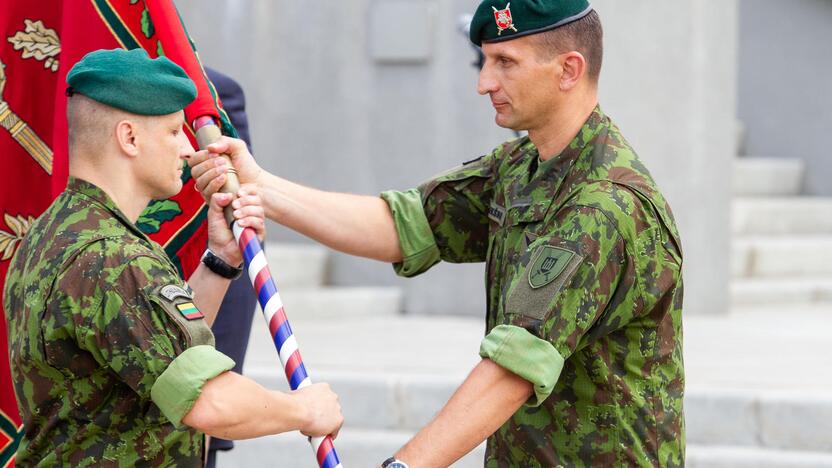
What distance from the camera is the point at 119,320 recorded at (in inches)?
106

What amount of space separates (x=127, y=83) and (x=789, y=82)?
8527mm

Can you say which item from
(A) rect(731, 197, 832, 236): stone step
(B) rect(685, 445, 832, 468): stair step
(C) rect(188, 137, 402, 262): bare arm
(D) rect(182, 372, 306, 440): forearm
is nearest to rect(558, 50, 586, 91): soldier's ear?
(C) rect(188, 137, 402, 262): bare arm

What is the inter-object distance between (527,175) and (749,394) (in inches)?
113

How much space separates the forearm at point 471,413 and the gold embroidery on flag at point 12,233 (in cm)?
133

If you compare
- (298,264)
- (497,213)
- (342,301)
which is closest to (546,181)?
(497,213)

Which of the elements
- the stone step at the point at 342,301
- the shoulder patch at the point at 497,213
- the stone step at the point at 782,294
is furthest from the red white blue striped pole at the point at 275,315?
the stone step at the point at 782,294

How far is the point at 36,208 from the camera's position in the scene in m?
3.70

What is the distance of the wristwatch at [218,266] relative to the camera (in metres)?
3.42

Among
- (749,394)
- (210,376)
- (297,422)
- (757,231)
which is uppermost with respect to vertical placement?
(210,376)

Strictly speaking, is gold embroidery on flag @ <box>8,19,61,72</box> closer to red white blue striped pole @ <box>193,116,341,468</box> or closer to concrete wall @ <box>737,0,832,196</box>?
red white blue striped pole @ <box>193,116,341,468</box>

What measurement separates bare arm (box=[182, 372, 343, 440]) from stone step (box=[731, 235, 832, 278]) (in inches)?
268

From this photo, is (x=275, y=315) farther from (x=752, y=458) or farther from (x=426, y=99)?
(x=426, y=99)

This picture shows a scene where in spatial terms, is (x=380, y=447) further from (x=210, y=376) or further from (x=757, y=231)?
(x=757, y=231)

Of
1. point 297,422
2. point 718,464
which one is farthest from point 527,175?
point 718,464
